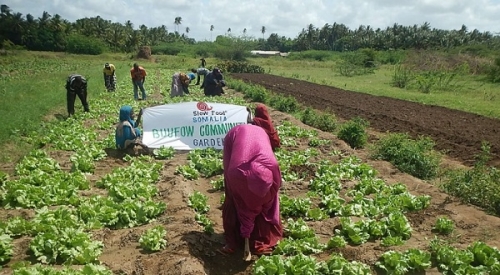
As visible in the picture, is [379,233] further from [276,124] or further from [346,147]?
[276,124]

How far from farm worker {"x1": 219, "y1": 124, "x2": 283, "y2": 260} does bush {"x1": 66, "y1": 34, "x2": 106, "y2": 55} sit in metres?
68.0

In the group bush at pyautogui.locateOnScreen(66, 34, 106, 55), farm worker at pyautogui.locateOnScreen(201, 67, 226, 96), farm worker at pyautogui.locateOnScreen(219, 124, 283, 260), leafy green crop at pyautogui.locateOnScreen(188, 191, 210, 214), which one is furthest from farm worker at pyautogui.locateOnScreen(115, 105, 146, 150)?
bush at pyautogui.locateOnScreen(66, 34, 106, 55)

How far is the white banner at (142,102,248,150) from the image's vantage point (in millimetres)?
10523

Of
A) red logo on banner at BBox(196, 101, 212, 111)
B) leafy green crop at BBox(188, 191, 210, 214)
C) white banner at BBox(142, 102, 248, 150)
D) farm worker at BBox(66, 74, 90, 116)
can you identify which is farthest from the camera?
farm worker at BBox(66, 74, 90, 116)

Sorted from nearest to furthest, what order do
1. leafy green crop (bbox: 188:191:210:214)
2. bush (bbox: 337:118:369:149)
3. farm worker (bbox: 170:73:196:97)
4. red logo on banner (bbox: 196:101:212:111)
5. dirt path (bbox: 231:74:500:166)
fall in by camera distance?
leafy green crop (bbox: 188:191:210:214) → red logo on banner (bbox: 196:101:212:111) → bush (bbox: 337:118:369:149) → dirt path (bbox: 231:74:500:166) → farm worker (bbox: 170:73:196:97)

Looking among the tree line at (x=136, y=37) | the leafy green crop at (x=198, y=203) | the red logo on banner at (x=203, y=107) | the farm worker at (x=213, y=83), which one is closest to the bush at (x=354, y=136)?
the red logo on banner at (x=203, y=107)

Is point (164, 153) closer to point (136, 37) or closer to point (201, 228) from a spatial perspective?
point (201, 228)

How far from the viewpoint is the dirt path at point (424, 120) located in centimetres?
1264

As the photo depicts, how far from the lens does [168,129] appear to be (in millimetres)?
10602

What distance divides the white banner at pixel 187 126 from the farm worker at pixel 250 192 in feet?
16.7

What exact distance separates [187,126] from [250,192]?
591 cm

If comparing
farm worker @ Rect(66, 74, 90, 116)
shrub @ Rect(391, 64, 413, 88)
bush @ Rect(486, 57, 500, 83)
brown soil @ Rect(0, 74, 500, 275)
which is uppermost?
bush @ Rect(486, 57, 500, 83)

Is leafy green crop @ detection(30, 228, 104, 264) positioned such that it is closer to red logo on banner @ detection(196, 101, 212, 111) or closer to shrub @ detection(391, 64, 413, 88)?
red logo on banner @ detection(196, 101, 212, 111)

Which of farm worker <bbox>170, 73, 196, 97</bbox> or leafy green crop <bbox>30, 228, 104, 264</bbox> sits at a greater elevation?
farm worker <bbox>170, 73, 196, 97</bbox>
